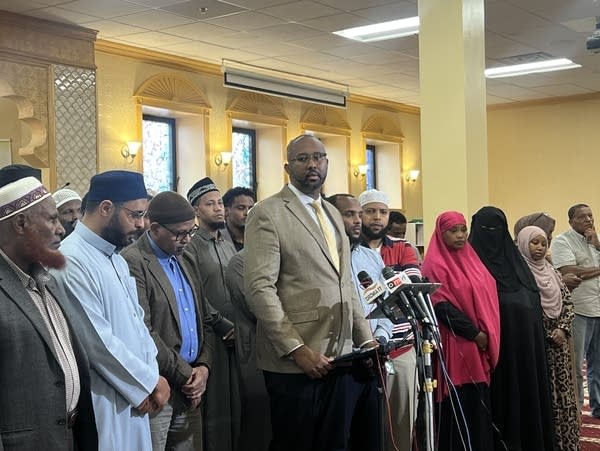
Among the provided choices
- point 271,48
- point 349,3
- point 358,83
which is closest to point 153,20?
point 271,48

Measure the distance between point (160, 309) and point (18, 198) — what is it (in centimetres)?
105

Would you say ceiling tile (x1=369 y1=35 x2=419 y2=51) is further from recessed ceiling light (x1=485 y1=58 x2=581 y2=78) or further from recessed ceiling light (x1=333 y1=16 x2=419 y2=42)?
recessed ceiling light (x1=485 y1=58 x2=581 y2=78)

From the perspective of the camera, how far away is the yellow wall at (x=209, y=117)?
389 inches

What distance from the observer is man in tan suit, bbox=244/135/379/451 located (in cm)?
338

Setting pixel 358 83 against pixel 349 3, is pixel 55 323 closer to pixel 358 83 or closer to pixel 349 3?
pixel 349 3

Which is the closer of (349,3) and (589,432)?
(589,432)

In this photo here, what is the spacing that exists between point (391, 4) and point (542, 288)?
4285mm

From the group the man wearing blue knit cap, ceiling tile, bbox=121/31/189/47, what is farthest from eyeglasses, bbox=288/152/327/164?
ceiling tile, bbox=121/31/189/47

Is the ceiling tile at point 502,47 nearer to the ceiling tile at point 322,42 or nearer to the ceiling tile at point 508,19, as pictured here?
the ceiling tile at point 508,19

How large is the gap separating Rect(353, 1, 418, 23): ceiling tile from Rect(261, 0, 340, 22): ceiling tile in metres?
0.33

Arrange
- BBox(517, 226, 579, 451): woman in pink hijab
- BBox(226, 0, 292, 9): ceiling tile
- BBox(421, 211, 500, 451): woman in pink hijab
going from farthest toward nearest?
1. BBox(226, 0, 292, 9): ceiling tile
2. BBox(517, 226, 579, 451): woman in pink hijab
3. BBox(421, 211, 500, 451): woman in pink hijab

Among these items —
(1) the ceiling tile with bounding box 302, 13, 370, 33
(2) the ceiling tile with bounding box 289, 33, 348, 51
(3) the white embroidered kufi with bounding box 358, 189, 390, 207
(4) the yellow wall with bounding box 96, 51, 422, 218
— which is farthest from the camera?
(4) the yellow wall with bounding box 96, 51, 422, 218

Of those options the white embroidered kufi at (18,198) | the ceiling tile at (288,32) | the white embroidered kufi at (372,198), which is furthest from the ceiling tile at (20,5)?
the white embroidered kufi at (18,198)

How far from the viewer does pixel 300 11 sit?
8.55 metres
